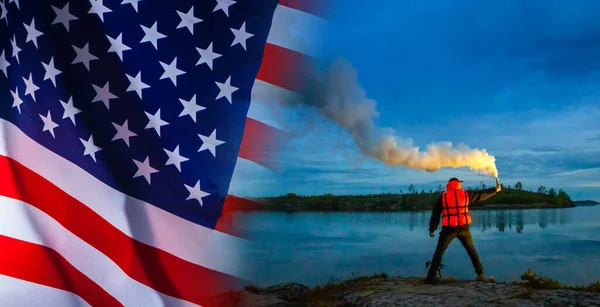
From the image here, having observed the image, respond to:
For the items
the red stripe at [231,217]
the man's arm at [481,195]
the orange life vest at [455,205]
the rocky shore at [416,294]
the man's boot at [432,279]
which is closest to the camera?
the red stripe at [231,217]

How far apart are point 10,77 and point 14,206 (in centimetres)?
110

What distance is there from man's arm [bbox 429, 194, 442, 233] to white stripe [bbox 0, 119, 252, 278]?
25.4 ft

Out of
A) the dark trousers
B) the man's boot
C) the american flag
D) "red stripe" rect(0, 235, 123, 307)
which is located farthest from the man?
"red stripe" rect(0, 235, 123, 307)

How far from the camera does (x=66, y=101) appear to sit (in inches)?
156

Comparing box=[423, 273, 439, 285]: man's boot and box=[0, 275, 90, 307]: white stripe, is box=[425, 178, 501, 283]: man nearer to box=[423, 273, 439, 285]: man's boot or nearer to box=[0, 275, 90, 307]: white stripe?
box=[423, 273, 439, 285]: man's boot

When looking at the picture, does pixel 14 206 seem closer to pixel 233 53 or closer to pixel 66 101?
pixel 66 101

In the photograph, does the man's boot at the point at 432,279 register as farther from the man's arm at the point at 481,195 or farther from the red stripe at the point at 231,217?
the red stripe at the point at 231,217

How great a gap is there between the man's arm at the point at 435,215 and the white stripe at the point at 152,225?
25.4ft

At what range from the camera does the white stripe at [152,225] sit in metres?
3.57

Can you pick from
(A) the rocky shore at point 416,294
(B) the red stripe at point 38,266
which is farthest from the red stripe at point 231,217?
(A) the rocky shore at point 416,294

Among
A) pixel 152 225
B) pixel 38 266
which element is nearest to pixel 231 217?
pixel 152 225

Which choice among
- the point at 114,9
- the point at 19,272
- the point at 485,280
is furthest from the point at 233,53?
the point at 485,280

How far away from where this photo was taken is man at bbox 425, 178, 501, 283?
10547 mm

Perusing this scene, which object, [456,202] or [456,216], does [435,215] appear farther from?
[456,202]
